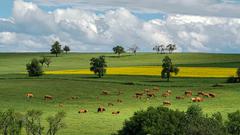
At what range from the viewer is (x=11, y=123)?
200ft

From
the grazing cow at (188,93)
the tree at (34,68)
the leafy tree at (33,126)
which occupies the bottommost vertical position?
the leafy tree at (33,126)

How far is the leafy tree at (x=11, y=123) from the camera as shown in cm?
6022

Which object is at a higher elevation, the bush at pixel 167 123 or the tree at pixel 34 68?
the tree at pixel 34 68

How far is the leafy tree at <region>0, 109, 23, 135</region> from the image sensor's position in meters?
60.2

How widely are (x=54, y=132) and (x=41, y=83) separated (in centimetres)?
5275

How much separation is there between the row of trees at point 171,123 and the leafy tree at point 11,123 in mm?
12253

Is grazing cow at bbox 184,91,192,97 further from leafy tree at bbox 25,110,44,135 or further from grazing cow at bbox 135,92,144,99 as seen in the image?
leafy tree at bbox 25,110,44,135

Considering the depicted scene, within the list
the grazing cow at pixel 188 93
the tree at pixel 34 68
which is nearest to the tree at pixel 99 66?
the tree at pixel 34 68

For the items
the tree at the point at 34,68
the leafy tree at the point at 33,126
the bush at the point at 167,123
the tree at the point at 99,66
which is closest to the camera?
the bush at the point at 167,123

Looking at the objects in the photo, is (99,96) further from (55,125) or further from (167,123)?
(167,123)

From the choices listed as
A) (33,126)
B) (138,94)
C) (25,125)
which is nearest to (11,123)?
(25,125)

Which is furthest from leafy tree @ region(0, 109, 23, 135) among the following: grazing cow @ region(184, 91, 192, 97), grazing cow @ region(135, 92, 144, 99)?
grazing cow @ region(184, 91, 192, 97)

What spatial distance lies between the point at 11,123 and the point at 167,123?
18689 mm

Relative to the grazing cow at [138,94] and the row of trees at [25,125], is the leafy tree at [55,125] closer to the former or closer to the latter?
the row of trees at [25,125]
